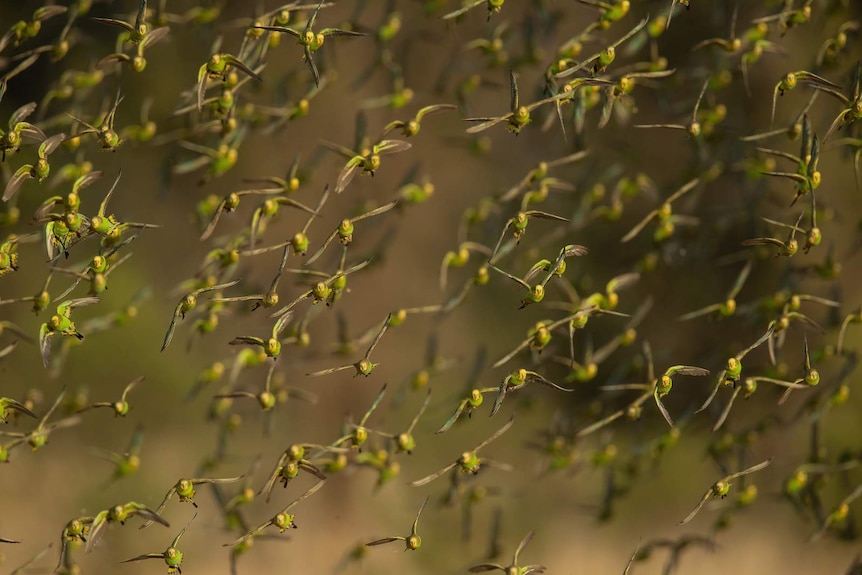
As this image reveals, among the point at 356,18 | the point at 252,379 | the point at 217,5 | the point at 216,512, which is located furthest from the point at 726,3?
the point at 216,512

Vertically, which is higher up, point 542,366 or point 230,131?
point 230,131

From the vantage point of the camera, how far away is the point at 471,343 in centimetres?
92

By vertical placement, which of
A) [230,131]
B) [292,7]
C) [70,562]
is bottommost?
[70,562]

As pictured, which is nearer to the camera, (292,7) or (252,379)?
(292,7)

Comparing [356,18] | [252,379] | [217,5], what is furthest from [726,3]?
[252,379]

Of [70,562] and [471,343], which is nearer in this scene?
[70,562]

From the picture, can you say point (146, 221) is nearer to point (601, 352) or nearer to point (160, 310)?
point (160, 310)

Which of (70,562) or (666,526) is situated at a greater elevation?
(70,562)

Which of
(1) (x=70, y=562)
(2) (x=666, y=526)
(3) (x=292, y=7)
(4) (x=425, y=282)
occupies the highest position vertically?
(3) (x=292, y=7)

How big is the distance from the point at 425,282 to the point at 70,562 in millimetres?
449

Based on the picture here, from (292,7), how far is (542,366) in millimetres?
427

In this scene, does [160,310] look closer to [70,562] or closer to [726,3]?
[70,562]

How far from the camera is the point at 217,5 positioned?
85 centimetres

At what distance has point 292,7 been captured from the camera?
71 centimetres
